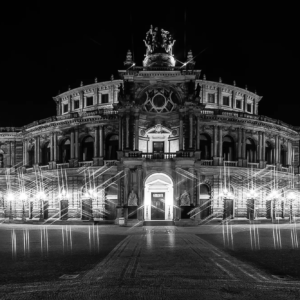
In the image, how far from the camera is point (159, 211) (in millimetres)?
52969

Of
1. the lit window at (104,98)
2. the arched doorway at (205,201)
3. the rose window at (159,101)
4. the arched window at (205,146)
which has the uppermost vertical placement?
the lit window at (104,98)

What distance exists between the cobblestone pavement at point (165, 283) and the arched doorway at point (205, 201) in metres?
37.1

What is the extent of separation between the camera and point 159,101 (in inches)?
2126

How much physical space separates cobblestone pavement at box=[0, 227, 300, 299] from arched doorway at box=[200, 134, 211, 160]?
132 feet

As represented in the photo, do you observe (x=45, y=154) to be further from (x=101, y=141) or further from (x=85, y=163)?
(x=101, y=141)

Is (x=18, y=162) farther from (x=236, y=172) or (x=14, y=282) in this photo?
(x=14, y=282)

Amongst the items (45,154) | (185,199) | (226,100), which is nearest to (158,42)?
(226,100)

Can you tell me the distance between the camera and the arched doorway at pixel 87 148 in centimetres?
6056

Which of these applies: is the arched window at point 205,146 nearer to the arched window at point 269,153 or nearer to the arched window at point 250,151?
the arched window at point 250,151

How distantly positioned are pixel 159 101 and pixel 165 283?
42607 mm

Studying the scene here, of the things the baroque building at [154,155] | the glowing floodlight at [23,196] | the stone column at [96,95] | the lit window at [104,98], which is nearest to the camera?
the baroque building at [154,155]

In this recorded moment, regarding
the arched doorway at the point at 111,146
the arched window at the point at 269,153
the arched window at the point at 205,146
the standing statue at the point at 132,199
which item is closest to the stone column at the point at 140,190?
the standing statue at the point at 132,199

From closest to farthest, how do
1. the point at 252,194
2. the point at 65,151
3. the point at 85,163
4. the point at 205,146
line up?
the point at 252,194 → the point at 205,146 → the point at 85,163 → the point at 65,151

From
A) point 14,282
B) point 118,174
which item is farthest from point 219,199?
point 14,282
